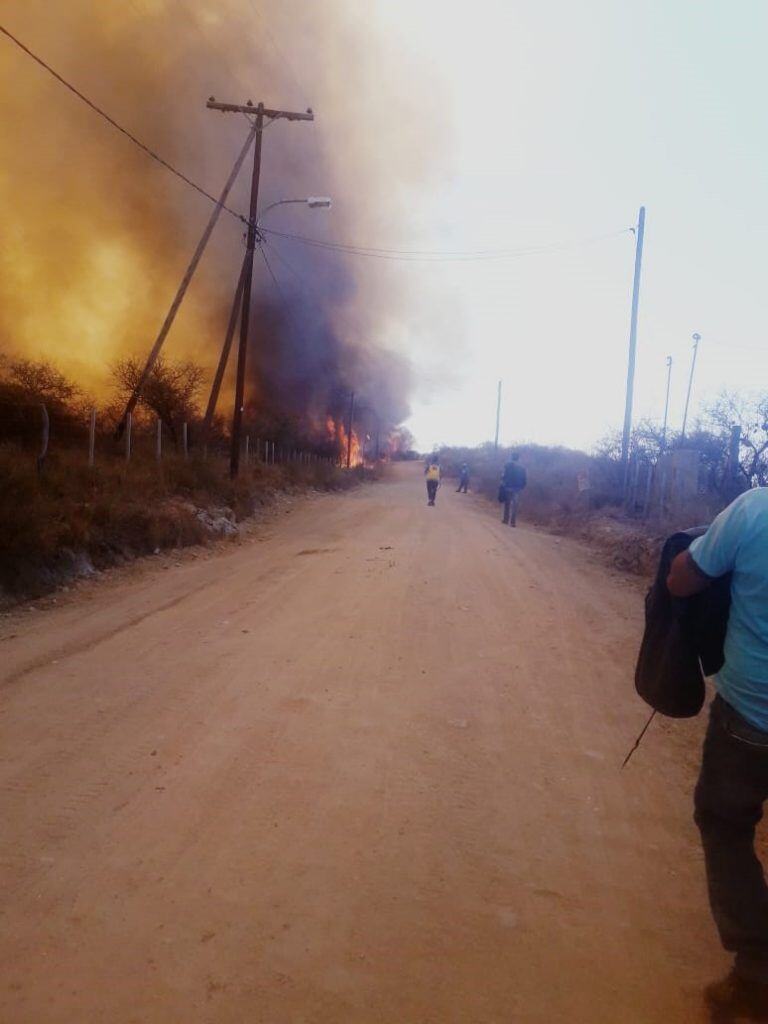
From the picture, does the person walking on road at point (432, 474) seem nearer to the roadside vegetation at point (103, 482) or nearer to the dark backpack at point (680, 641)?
the roadside vegetation at point (103, 482)

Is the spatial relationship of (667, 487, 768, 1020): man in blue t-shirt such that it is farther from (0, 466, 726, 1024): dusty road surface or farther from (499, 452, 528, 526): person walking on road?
(499, 452, 528, 526): person walking on road

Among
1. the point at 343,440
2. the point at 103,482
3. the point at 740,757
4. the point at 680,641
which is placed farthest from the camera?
the point at 343,440

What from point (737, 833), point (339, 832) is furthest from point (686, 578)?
point (339, 832)

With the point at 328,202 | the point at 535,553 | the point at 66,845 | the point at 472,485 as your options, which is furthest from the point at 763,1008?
the point at 472,485

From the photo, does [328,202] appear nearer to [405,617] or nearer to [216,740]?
[405,617]

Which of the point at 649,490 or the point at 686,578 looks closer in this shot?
the point at 686,578

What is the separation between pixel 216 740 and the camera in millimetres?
4383

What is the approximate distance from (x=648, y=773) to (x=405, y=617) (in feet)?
11.3

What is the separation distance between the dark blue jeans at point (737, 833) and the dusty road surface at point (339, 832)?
0.97 ft

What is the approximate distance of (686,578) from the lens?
2492mm

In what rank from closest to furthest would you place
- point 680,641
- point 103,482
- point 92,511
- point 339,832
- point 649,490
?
point 680,641 → point 339,832 → point 92,511 → point 103,482 → point 649,490

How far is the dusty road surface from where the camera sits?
2488 mm

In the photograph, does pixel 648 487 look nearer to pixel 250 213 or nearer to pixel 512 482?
pixel 512 482

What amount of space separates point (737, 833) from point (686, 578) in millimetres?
795
